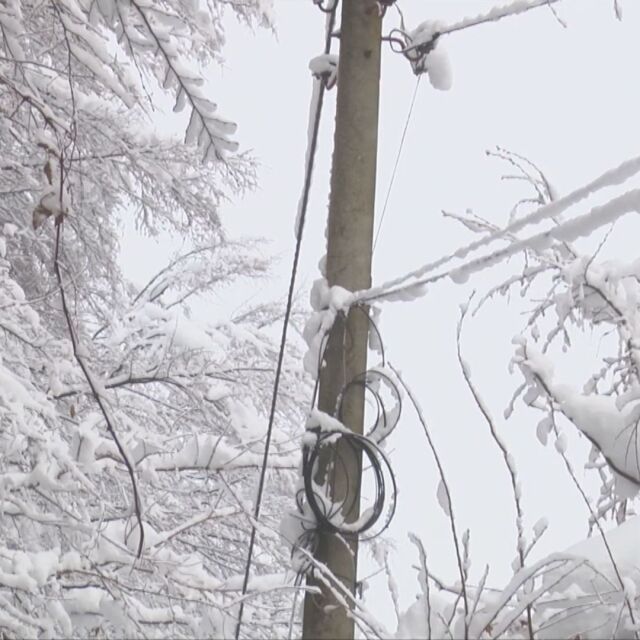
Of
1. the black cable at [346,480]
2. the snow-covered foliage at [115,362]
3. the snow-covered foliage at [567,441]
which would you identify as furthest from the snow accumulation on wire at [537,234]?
the snow-covered foliage at [115,362]

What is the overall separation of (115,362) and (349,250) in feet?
12.0

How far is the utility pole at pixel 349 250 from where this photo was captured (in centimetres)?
245

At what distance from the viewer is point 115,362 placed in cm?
601

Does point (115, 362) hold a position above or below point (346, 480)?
above

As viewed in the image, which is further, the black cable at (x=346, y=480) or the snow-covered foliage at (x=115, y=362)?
the snow-covered foliage at (x=115, y=362)

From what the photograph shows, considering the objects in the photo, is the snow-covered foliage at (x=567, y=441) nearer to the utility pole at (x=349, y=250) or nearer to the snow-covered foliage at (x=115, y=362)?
the utility pole at (x=349, y=250)

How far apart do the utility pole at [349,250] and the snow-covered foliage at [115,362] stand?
284mm

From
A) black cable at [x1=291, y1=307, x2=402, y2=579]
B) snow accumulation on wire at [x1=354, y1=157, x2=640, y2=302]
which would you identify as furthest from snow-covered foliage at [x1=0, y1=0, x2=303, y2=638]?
snow accumulation on wire at [x1=354, y1=157, x2=640, y2=302]

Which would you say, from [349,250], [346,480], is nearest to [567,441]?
[346,480]

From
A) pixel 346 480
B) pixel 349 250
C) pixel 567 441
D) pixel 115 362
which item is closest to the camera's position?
pixel 567 441

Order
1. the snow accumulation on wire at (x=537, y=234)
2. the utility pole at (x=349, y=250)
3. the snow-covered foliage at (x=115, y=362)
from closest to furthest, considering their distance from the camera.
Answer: the snow accumulation on wire at (x=537, y=234) → the utility pole at (x=349, y=250) → the snow-covered foliage at (x=115, y=362)

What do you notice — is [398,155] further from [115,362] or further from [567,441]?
[115,362]

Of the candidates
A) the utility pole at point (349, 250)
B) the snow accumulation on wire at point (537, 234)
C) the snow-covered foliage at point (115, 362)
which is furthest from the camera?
the snow-covered foliage at point (115, 362)

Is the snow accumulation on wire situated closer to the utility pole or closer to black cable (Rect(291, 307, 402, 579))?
the utility pole
